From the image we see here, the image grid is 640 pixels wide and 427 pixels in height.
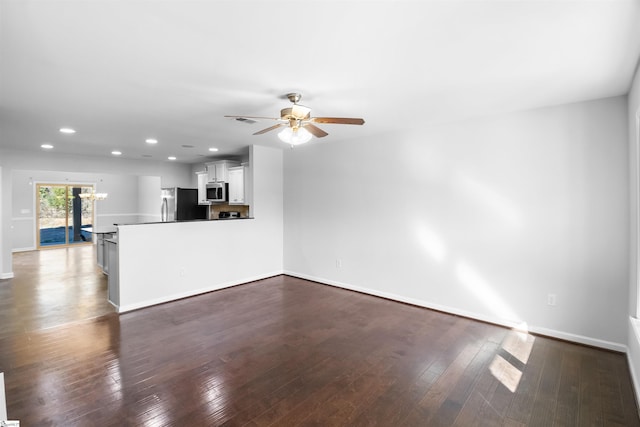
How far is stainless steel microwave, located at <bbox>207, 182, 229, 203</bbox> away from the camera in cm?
645

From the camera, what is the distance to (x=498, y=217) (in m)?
3.63

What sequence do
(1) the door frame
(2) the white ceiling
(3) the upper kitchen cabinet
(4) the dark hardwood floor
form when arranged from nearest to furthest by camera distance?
1. (2) the white ceiling
2. (4) the dark hardwood floor
3. (3) the upper kitchen cabinet
4. (1) the door frame

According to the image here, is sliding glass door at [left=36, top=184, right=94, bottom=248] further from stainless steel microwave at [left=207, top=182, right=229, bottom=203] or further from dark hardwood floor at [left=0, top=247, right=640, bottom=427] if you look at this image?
dark hardwood floor at [left=0, top=247, right=640, bottom=427]

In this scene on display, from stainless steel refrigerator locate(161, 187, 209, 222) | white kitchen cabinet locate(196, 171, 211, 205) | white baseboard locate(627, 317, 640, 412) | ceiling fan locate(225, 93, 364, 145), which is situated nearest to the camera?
white baseboard locate(627, 317, 640, 412)

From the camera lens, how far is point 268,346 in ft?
10.2

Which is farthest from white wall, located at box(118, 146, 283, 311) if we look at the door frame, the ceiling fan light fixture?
the door frame

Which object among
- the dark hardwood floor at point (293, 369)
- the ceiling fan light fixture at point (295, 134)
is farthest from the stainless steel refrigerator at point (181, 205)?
the ceiling fan light fixture at point (295, 134)

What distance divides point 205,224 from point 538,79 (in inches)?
178

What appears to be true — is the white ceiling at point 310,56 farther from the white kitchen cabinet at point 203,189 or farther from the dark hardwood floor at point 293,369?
the white kitchen cabinet at point 203,189

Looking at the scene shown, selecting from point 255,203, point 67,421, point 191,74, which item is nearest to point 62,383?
point 67,421

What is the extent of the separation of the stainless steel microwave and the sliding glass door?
17.0 feet

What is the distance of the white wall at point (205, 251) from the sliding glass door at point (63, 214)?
677cm

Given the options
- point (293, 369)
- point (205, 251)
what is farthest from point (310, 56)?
point (205, 251)

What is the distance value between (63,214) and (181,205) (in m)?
5.33
